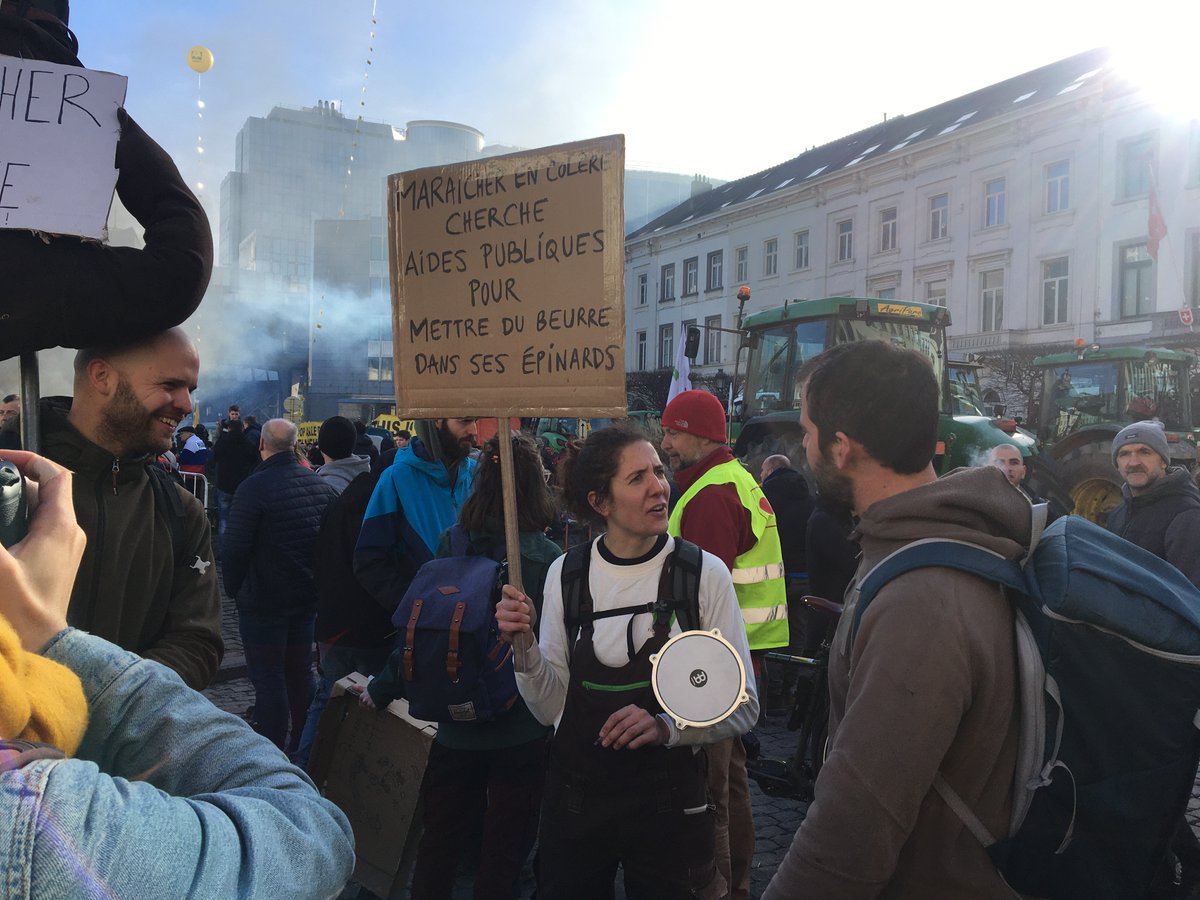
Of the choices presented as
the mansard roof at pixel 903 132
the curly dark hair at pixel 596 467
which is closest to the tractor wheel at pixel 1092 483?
the curly dark hair at pixel 596 467

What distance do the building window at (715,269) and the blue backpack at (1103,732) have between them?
3806cm

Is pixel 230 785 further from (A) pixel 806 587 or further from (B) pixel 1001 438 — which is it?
(B) pixel 1001 438

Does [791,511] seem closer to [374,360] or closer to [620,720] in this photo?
[620,720]

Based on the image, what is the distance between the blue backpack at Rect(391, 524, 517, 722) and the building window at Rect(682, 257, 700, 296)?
124 ft

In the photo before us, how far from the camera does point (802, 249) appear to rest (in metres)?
35.3

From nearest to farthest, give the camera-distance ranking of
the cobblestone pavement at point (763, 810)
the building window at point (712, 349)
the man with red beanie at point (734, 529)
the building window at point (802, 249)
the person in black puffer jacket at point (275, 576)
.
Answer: the man with red beanie at point (734, 529), the cobblestone pavement at point (763, 810), the person in black puffer jacket at point (275, 576), the building window at point (802, 249), the building window at point (712, 349)

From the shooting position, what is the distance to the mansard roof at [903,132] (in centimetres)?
2927

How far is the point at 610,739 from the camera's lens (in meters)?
2.33

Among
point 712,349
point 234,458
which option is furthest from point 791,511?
point 712,349

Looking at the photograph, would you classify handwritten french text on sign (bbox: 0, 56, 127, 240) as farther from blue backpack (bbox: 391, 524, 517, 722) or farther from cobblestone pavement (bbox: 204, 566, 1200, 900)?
cobblestone pavement (bbox: 204, 566, 1200, 900)

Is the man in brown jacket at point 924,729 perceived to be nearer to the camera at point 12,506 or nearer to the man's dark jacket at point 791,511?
the camera at point 12,506

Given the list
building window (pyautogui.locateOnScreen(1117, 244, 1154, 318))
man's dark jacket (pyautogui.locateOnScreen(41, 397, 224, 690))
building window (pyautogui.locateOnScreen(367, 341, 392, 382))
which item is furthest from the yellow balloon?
building window (pyautogui.locateOnScreen(367, 341, 392, 382))

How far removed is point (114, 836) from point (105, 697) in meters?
0.24

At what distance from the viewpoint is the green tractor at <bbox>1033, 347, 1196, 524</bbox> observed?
1127cm
